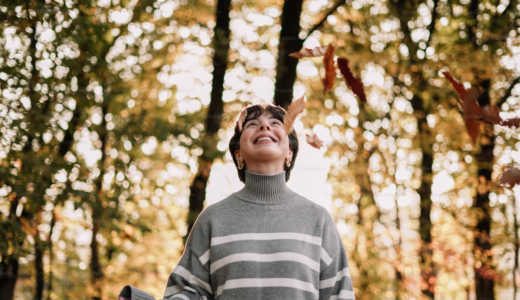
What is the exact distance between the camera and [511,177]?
120 cm

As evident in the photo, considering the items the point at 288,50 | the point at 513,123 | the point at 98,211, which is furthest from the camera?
the point at 288,50

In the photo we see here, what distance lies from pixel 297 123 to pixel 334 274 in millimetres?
4223

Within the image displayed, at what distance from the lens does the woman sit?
1.96 meters

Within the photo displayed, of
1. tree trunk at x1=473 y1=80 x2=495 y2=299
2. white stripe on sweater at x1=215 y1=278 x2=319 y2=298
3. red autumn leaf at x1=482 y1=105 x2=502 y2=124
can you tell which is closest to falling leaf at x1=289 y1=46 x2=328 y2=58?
red autumn leaf at x1=482 y1=105 x2=502 y2=124

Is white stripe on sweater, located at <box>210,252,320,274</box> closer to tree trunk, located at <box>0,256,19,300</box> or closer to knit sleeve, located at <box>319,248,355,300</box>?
knit sleeve, located at <box>319,248,355,300</box>

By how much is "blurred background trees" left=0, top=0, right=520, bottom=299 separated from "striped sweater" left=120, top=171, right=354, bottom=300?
2.96 meters

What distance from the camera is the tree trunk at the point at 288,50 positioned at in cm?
588

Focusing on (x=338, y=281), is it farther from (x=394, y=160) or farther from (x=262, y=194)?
(x=394, y=160)

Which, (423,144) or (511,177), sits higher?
(423,144)

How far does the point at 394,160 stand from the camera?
860 centimetres

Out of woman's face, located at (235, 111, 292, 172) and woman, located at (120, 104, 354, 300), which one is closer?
woman, located at (120, 104, 354, 300)

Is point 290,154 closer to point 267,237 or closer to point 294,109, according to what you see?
point 267,237

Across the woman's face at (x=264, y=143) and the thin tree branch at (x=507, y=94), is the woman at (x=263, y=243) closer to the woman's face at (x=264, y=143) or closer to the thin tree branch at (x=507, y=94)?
the woman's face at (x=264, y=143)

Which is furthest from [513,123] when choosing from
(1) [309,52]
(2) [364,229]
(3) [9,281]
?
(3) [9,281]
